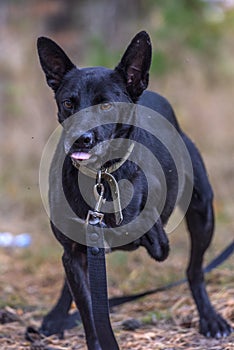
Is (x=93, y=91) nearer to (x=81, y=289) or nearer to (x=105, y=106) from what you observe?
(x=105, y=106)

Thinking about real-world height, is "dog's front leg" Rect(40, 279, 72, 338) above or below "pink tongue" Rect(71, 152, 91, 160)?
below

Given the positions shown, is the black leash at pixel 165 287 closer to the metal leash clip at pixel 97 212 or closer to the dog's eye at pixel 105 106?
the metal leash clip at pixel 97 212

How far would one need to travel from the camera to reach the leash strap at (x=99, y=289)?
364cm

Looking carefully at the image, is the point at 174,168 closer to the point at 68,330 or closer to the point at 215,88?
the point at 68,330

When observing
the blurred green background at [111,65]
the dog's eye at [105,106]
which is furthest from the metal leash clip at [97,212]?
the blurred green background at [111,65]

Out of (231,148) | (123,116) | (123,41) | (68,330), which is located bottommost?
(68,330)

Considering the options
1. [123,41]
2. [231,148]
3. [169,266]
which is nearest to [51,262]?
[169,266]

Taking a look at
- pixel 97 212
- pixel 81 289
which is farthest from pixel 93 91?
pixel 81 289

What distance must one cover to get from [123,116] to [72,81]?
326 mm

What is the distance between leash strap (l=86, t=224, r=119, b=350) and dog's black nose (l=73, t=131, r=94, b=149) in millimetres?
431

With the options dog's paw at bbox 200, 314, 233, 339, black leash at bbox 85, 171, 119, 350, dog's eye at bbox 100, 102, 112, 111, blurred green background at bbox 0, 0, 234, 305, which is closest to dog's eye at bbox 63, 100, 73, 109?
dog's eye at bbox 100, 102, 112, 111

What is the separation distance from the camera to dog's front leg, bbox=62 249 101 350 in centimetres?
405

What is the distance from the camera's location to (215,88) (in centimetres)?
1062

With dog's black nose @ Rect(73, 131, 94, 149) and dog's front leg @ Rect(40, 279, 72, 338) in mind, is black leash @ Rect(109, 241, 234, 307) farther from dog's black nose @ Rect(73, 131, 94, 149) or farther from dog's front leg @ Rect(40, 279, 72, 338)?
dog's black nose @ Rect(73, 131, 94, 149)
